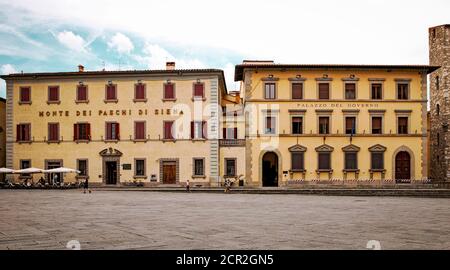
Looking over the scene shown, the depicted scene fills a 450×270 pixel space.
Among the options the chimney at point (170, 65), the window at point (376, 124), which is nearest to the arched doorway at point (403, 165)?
the window at point (376, 124)

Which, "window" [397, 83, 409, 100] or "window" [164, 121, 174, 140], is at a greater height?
"window" [397, 83, 409, 100]

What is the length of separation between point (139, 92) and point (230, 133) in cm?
819

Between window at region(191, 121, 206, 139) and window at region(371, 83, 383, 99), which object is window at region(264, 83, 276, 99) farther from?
window at region(371, 83, 383, 99)

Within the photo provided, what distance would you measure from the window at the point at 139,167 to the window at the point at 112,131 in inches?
102

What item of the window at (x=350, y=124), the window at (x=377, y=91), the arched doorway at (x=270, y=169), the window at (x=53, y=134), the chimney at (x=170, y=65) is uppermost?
the chimney at (x=170, y=65)

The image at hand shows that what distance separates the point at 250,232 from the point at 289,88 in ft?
94.5

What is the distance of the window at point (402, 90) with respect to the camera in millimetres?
37031

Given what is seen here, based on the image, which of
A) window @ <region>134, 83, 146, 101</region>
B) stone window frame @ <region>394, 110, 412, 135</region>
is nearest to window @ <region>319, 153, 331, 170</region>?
stone window frame @ <region>394, 110, 412, 135</region>

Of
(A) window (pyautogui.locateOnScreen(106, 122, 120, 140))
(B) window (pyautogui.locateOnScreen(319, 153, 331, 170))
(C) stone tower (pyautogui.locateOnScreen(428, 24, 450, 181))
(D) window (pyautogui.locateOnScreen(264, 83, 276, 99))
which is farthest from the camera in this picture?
(C) stone tower (pyautogui.locateOnScreen(428, 24, 450, 181))

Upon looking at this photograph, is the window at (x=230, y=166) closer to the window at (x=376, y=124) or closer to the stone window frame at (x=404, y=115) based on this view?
the window at (x=376, y=124)

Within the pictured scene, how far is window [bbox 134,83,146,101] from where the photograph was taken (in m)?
37.6

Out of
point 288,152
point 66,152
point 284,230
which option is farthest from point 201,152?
point 284,230

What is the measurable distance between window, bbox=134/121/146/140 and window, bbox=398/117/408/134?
20596mm

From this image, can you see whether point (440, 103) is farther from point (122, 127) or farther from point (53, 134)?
point (53, 134)
